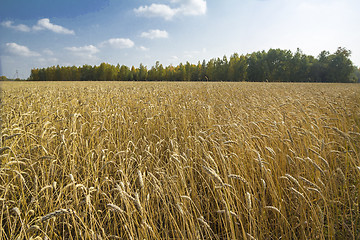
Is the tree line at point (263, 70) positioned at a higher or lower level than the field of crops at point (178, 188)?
higher

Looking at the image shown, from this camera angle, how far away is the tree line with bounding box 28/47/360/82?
60.8m

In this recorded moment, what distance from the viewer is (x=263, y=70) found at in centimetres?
6462

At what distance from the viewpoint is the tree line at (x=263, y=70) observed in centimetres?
6081

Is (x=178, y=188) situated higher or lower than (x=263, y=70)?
lower

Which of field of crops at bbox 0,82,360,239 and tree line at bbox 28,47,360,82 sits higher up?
tree line at bbox 28,47,360,82

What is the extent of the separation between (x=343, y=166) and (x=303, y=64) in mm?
73730

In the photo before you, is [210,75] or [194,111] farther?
[210,75]

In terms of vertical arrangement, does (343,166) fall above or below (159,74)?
below

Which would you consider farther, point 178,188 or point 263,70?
point 263,70

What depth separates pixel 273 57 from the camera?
6950 cm

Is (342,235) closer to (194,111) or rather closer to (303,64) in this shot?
(194,111)

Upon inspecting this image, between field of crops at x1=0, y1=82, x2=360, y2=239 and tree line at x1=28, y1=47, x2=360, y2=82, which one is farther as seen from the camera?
tree line at x1=28, y1=47, x2=360, y2=82

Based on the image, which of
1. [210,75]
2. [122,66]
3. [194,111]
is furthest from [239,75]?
[194,111]

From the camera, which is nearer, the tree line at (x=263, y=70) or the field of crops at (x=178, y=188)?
the field of crops at (x=178, y=188)
